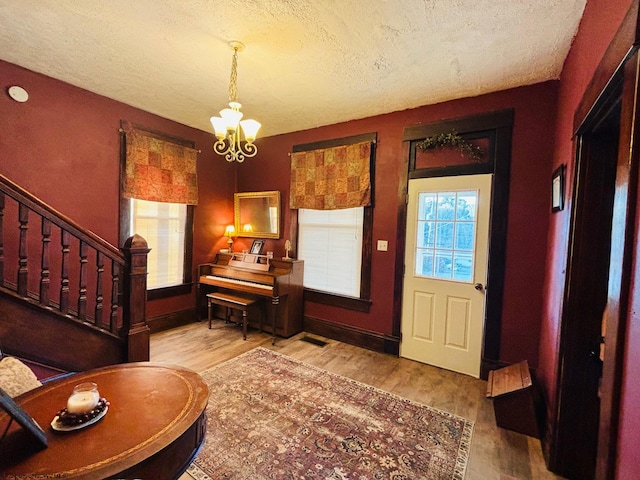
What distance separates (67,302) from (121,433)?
Answer: 1.44m

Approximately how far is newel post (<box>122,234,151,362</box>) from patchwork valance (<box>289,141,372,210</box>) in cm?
218

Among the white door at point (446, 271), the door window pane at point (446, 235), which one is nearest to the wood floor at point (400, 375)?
the white door at point (446, 271)

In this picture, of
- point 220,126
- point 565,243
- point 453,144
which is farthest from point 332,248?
point 565,243

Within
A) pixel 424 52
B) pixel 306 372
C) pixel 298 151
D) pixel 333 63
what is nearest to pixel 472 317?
pixel 306 372

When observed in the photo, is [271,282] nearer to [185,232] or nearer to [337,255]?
[337,255]

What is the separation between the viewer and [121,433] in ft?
3.47

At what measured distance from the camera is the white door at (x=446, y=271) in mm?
2912

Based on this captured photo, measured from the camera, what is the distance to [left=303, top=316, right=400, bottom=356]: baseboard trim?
3.41 meters

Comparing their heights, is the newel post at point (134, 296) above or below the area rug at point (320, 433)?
above

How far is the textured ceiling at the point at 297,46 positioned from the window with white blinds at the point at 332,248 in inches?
55.2

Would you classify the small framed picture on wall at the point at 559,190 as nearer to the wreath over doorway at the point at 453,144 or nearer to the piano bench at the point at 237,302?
the wreath over doorway at the point at 453,144

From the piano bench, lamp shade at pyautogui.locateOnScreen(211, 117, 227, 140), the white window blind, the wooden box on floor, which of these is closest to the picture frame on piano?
the piano bench

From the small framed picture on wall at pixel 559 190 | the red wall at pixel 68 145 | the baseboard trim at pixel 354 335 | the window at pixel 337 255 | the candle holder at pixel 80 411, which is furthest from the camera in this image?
the window at pixel 337 255

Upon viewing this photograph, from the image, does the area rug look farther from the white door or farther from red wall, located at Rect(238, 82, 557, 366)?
red wall, located at Rect(238, 82, 557, 366)
